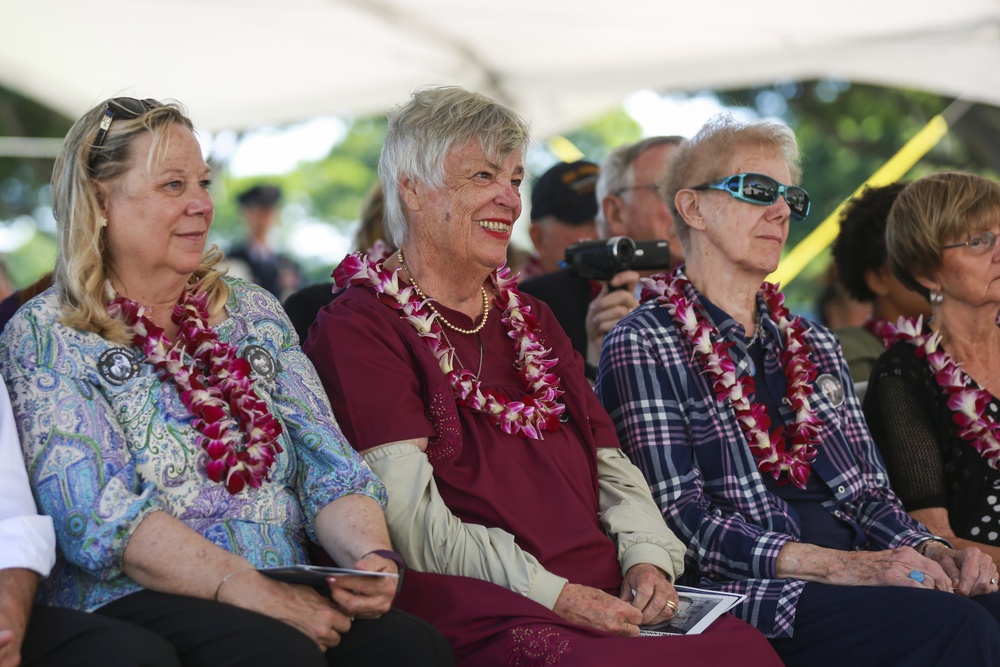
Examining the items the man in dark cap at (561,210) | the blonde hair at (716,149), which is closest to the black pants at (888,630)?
the blonde hair at (716,149)

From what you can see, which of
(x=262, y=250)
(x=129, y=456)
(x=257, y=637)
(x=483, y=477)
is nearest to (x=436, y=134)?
(x=483, y=477)

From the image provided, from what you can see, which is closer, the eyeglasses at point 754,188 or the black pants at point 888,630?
the black pants at point 888,630

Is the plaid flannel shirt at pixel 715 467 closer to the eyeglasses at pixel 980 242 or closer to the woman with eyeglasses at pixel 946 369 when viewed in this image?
the woman with eyeglasses at pixel 946 369

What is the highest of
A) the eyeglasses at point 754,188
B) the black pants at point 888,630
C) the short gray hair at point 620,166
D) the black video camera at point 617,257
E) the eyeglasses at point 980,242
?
the eyeglasses at point 754,188

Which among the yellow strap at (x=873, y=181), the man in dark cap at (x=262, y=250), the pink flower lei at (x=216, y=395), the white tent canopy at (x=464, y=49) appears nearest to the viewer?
the pink flower lei at (x=216, y=395)

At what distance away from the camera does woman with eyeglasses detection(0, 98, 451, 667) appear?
226 cm

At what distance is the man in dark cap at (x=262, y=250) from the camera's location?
9.12 metres

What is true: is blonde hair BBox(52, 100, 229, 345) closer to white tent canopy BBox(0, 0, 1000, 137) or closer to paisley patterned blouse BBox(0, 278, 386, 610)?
paisley patterned blouse BBox(0, 278, 386, 610)

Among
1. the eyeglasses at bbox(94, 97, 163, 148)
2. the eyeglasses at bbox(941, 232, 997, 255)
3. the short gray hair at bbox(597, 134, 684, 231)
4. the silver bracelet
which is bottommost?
the silver bracelet

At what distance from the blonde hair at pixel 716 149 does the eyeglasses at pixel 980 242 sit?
0.61 m

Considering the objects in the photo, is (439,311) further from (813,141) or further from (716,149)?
(813,141)

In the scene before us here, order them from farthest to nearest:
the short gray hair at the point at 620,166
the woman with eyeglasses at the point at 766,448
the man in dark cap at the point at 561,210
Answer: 1. the man in dark cap at the point at 561,210
2. the short gray hair at the point at 620,166
3. the woman with eyeglasses at the point at 766,448

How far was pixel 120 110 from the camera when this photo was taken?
2607mm

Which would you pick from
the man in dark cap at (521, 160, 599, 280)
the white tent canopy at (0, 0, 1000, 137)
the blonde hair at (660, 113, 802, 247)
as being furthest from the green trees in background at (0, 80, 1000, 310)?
the blonde hair at (660, 113, 802, 247)
